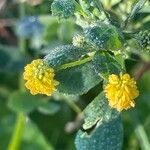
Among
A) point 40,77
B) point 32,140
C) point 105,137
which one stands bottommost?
point 32,140

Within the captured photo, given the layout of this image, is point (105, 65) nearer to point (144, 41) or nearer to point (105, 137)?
point (144, 41)

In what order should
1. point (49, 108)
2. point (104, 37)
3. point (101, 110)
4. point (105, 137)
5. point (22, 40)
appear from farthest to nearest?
point (22, 40) < point (49, 108) < point (105, 137) < point (101, 110) < point (104, 37)

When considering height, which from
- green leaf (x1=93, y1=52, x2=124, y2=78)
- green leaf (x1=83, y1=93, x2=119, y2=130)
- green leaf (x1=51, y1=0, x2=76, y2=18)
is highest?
green leaf (x1=51, y1=0, x2=76, y2=18)

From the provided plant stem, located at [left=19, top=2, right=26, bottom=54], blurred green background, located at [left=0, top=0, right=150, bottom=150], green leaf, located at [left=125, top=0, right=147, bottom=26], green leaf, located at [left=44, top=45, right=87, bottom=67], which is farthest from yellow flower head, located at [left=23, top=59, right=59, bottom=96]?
plant stem, located at [left=19, top=2, right=26, bottom=54]

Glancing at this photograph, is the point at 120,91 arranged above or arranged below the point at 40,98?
above

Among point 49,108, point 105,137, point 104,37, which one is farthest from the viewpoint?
point 49,108

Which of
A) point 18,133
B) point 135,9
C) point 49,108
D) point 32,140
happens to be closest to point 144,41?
point 135,9

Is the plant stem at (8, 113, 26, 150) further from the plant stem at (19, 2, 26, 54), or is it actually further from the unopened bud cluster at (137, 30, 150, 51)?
the unopened bud cluster at (137, 30, 150, 51)
